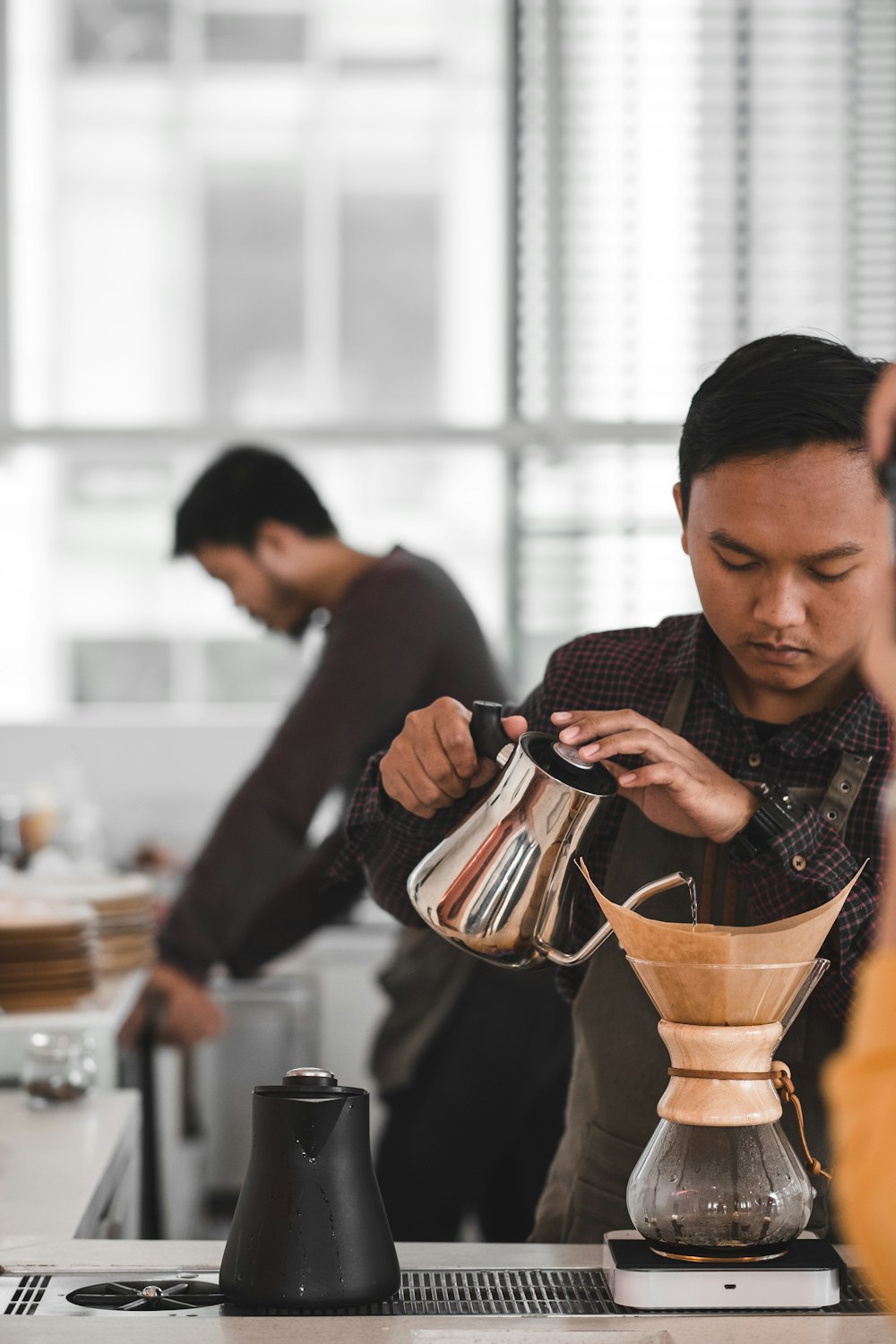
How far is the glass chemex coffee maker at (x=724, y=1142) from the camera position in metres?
1.08

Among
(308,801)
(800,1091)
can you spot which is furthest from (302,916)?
(800,1091)

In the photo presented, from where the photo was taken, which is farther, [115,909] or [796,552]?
[115,909]

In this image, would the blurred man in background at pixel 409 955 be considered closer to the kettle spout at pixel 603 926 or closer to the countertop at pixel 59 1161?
the countertop at pixel 59 1161

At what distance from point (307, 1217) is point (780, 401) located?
0.72 meters

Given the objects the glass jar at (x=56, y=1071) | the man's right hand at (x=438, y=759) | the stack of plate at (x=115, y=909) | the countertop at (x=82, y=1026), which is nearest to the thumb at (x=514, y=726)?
the man's right hand at (x=438, y=759)

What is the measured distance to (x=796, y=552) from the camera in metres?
1.30

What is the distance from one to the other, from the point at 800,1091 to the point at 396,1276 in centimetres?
40

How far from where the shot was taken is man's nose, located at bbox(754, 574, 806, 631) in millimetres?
1296

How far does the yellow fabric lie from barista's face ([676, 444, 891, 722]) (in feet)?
2.09

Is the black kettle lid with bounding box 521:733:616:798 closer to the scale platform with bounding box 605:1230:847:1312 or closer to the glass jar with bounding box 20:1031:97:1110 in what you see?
the scale platform with bounding box 605:1230:847:1312

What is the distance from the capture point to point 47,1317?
107 cm

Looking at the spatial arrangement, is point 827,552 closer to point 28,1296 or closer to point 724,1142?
point 724,1142

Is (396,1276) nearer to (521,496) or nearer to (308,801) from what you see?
(308,801)

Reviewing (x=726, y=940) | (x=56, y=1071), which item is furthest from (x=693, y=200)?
(x=726, y=940)
